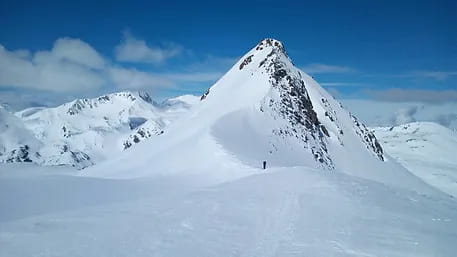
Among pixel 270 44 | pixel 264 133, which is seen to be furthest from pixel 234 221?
pixel 270 44

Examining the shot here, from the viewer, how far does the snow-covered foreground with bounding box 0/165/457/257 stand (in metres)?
11.2

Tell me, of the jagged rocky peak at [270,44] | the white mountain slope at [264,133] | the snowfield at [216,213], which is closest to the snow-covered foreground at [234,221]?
the snowfield at [216,213]

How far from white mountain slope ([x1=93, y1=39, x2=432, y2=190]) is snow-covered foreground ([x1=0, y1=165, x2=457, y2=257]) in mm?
10367

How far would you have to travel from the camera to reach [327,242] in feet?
39.3

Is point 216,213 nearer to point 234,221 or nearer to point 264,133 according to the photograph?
point 234,221

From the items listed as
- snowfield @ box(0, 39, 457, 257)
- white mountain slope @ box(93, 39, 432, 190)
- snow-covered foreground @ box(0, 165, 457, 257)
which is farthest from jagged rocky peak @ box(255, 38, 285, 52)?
snow-covered foreground @ box(0, 165, 457, 257)

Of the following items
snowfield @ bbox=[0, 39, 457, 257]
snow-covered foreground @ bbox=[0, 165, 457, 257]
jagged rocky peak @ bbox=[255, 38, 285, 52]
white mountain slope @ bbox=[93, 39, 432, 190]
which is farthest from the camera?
jagged rocky peak @ bbox=[255, 38, 285, 52]

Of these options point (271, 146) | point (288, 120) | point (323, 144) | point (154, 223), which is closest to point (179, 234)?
point (154, 223)

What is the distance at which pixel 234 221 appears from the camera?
47.4ft

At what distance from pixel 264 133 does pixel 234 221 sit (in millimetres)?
37993

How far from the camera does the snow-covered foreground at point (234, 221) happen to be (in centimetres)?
1122

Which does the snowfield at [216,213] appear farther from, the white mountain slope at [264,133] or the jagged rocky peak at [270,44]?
the jagged rocky peak at [270,44]

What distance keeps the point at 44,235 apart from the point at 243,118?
140 feet

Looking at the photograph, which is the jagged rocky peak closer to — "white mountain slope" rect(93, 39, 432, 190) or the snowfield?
"white mountain slope" rect(93, 39, 432, 190)
